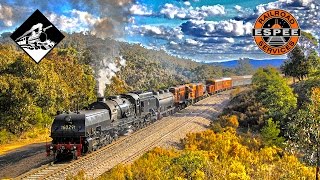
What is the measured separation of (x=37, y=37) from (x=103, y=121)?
1580cm

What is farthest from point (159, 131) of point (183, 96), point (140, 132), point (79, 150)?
point (183, 96)

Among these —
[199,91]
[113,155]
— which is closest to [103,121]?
[113,155]

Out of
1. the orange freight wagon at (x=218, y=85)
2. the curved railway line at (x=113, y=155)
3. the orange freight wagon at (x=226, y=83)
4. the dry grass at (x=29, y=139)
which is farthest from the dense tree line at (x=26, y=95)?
the orange freight wagon at (x=226, y=83)

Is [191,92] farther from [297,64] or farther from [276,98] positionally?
[276,98]

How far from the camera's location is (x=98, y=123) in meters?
25.4

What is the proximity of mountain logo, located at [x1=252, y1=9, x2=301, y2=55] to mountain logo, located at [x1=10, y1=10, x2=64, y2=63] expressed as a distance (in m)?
5.65

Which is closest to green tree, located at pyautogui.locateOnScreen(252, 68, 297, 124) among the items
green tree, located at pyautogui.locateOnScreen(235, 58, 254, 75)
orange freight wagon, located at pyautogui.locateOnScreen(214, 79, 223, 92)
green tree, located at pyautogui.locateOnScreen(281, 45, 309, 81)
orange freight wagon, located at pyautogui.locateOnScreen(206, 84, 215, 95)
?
green tree, located at pyautogui.locateOnScreen(281, 45, 309, 81)

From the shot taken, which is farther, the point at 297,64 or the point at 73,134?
the point at 297,64

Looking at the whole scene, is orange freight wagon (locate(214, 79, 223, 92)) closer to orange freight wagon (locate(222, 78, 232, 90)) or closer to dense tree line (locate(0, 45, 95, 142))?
orange freight wagon (locate(222, 78, 232, 90))

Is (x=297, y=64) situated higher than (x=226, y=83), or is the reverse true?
(x=297, y=64)

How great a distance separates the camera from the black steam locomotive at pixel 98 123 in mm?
23547

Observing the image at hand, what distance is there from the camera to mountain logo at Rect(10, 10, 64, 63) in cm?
1046

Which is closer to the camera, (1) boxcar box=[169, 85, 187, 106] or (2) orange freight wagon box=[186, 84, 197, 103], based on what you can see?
(1) boxcar box=[169, 85, 187, 106]

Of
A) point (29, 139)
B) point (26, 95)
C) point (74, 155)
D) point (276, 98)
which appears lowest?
point (29, 139)
